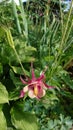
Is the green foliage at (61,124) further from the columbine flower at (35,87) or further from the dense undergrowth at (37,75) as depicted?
the columbine flower at (35,87)

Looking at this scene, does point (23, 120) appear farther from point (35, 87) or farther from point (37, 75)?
point (35, 87)

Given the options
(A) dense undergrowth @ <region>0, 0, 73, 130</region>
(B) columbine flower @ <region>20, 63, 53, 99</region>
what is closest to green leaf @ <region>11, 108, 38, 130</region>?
(A) dense undergrowth @ <region>0, 0, 73, 130</region>

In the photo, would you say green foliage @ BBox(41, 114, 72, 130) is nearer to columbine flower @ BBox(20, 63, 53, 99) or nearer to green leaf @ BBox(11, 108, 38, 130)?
green leaf @ BBox(11, 108, 38, 130)

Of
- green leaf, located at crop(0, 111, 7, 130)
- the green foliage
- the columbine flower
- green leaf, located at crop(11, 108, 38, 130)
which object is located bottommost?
the green foliage

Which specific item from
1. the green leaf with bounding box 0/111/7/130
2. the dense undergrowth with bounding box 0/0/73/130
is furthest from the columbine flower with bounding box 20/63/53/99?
the green leaf with bounding box 0/111/7/130

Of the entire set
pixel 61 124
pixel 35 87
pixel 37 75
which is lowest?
pixel 61 124

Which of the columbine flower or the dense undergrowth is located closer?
the columbine flower

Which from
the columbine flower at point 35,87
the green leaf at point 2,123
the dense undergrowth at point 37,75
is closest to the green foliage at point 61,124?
the dense undergrowth at point 37,75

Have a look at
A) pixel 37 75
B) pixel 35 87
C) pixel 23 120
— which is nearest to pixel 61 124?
pixel 23 120

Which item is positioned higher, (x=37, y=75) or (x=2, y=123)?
(x=37, y=75)

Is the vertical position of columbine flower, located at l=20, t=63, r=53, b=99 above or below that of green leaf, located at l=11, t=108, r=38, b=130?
above
